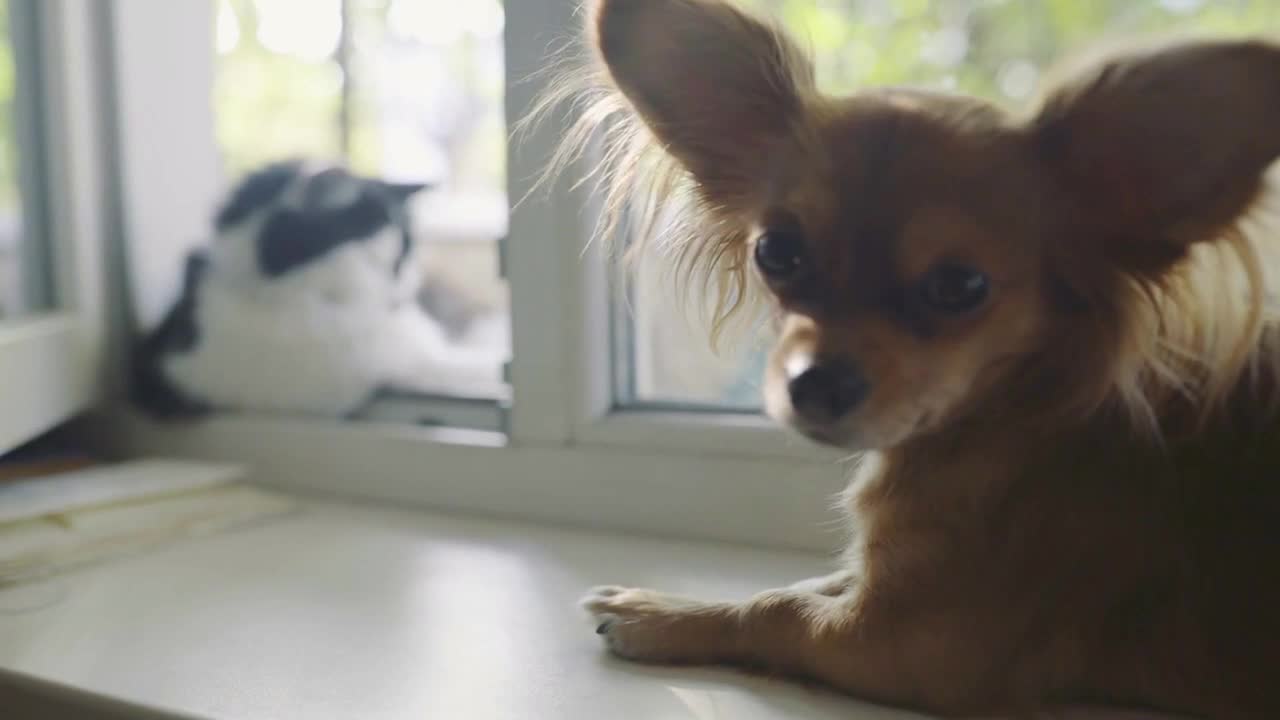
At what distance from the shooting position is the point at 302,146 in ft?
6.74

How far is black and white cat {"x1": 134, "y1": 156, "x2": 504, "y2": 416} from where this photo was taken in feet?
5.33

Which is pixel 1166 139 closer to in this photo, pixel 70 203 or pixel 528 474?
pixel 528 474

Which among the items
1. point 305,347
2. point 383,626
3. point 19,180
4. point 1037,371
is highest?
point 19,180

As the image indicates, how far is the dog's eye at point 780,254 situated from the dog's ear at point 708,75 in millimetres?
76

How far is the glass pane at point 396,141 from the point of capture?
1.69 m

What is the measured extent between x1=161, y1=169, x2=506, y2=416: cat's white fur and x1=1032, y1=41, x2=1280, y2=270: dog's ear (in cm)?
94

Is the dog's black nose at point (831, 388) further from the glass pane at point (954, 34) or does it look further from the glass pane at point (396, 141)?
the glass pane at point (396, 141)

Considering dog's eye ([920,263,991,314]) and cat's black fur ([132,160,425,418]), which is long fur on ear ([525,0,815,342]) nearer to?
dog's eye ([920,263,991,314])

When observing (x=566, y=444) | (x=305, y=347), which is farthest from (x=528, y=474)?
(x=305, y=347)

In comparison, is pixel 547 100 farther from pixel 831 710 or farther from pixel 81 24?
pixel 81 24

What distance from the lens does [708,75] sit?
919 millimetres

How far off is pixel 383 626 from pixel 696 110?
1.79ft

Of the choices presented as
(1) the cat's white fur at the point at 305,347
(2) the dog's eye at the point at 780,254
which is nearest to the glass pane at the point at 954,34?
(2) the dog's eye at the point at 780,254

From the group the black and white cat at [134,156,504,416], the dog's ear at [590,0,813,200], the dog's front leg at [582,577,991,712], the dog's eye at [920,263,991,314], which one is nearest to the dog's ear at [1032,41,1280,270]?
the dog's eye at [920,263,991,314]
